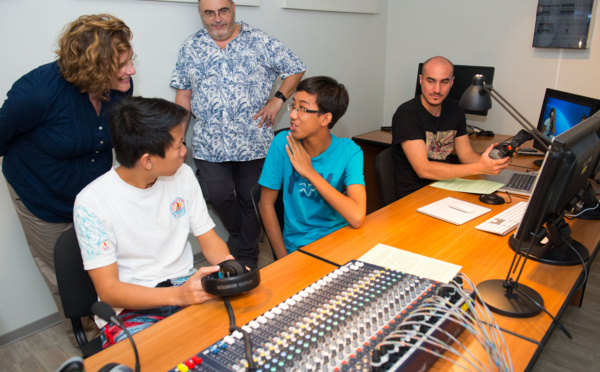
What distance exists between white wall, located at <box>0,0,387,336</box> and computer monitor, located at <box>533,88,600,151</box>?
171 cm

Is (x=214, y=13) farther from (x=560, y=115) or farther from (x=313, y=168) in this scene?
(x=560, y=115)

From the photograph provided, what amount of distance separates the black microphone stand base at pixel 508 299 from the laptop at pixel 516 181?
0.93 m

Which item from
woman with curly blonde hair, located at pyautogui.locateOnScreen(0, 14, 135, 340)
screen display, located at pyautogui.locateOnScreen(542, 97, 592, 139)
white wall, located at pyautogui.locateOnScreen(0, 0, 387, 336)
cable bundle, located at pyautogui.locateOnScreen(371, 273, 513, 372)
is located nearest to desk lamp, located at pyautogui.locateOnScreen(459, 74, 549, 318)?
cable bundle, located at pyautogui.locateOnScreen(371, 273, 513, 372)

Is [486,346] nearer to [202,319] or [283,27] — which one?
[202,319]

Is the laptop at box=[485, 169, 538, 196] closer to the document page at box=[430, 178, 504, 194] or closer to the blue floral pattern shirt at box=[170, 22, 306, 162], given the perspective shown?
the document page at box=[430, 178, 504, 194]

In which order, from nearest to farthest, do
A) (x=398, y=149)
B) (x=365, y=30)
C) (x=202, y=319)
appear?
(x=202, y=319) → (x=398, y=149) → (x=365, y=30)

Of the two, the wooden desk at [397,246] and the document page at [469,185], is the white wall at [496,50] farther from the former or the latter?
the wooden desk at [397,246]

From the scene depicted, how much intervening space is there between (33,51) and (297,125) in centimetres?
137

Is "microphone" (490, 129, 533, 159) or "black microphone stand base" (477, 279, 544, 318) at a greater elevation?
"microphone" (490, 129, 533, 159)

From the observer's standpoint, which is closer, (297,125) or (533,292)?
(533,292)

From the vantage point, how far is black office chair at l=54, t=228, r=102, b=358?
127 centimetres

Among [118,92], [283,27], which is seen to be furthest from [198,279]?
[283,27]

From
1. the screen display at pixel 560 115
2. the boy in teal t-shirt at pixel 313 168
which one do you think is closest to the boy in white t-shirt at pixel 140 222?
the boy in teal t-shirt at pixel 313 168

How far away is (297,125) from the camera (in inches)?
70.3
